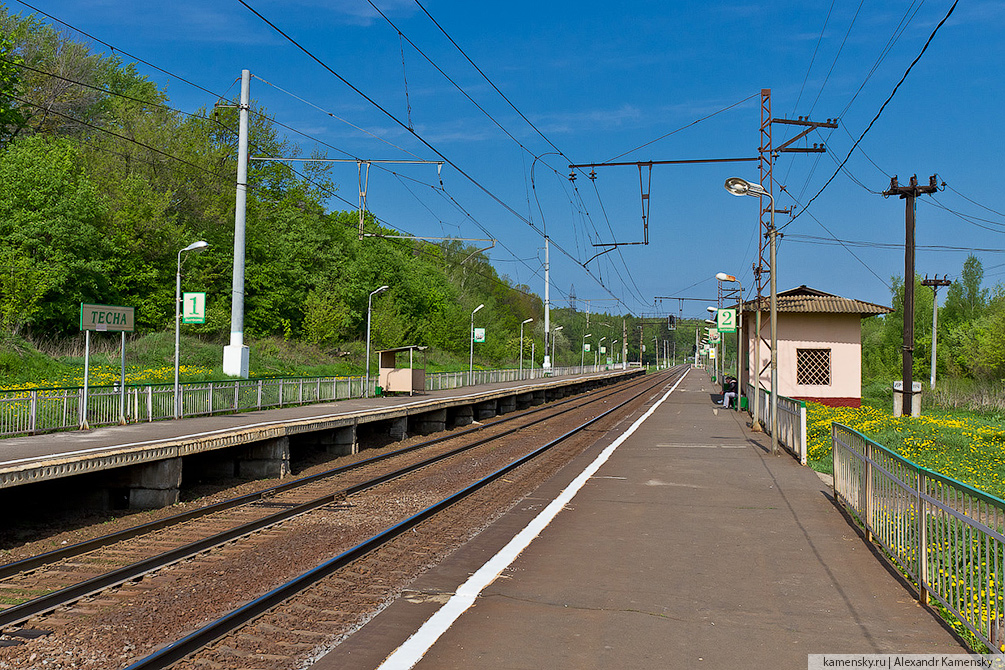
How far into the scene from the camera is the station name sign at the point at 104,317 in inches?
683

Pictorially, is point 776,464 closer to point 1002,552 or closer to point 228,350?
point 1002,552

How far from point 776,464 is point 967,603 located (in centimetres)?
Answer: 1084

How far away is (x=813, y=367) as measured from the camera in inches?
1148

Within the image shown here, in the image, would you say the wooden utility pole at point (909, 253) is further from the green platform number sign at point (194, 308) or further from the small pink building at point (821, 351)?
the green platform number sign at point (194, 308)

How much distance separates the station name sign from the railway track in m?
6.20

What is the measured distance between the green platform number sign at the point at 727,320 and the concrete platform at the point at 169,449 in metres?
13.2

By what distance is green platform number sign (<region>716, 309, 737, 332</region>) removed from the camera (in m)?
32.9

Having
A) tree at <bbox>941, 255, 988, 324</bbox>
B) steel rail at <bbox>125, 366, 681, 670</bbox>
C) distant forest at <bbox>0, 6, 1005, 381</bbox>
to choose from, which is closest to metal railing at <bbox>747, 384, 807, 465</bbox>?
steel rail at <bbox>125, 366, 681, 670</bbox>

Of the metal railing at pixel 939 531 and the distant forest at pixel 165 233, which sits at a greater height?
the distant forest at pixel 165 233

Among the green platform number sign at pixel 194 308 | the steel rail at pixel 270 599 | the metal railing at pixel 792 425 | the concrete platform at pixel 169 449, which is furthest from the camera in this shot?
the green platform number sign at pixel 194 308

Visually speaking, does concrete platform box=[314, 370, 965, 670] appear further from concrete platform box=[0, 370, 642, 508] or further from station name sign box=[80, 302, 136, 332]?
station name sign box=[80, 302, 136, 332]

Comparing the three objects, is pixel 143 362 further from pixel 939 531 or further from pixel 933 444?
pixel 939 531

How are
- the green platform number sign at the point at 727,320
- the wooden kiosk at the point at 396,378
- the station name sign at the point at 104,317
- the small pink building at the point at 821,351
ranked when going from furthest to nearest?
the wooden kiosk at the point at 396,378 < the green platform number sign at the point at 727,320 < the small pink building at the point at 821,351 < the station name sign at the point at 104,317

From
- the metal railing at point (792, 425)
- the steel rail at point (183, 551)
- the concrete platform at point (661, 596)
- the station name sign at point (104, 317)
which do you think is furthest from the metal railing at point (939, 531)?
the station name sign at point (104, 317)
